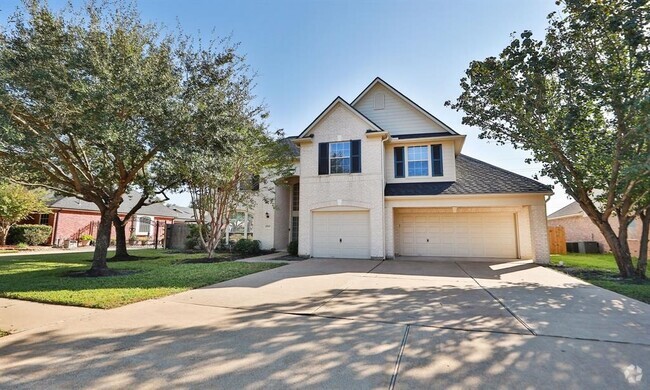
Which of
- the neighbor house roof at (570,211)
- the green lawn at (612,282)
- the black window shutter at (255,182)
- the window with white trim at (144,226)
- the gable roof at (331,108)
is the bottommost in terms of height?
the green lawn at (612,282)

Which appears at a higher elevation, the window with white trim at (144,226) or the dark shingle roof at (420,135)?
the dark shingle roof at (420,135)

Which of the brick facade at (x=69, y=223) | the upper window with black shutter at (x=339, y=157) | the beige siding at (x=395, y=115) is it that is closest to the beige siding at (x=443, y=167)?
the beige siding at (x=395, y=115)

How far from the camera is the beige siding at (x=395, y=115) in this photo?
16.3m

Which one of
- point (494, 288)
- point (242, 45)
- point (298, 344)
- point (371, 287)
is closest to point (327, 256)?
point (371, 287)

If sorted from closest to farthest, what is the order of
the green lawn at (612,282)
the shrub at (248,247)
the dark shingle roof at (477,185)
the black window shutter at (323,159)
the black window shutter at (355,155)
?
the green lawn at (612,282), the dark shingle roof at (477,185), the black window shutter at (355,155), the black window shutter at (323,159), the shrub at (248,247)

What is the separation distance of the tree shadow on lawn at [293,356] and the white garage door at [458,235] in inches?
458

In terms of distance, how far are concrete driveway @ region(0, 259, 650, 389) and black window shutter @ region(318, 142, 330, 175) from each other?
8799 mm

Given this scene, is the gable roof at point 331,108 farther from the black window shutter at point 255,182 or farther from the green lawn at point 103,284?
the green lawn at point 103,284

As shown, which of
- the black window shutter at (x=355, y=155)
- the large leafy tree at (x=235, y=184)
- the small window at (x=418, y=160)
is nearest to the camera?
the large leafy tree at (x=235, y=184)

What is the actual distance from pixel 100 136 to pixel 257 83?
7.17m

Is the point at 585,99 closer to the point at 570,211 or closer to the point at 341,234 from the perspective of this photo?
the point at 341,234

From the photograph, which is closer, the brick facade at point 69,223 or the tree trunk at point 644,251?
the tree trunk at point 644,251

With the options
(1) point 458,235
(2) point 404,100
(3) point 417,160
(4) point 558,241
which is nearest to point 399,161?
(3) point 417,160

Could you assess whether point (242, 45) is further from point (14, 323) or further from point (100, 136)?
point (14, 323)
